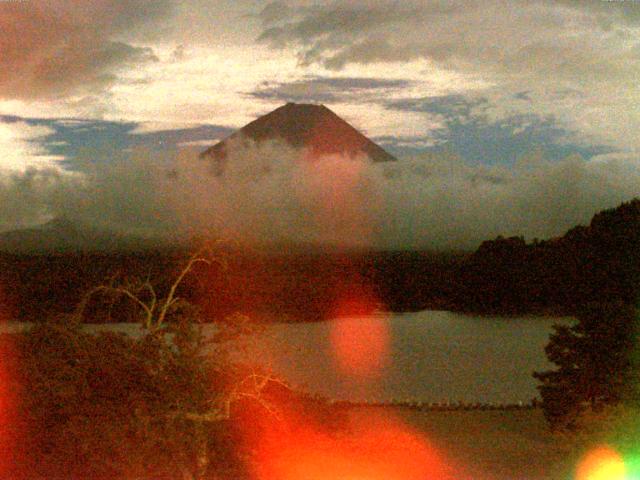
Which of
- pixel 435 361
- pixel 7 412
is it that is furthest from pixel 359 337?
pixel 7 412

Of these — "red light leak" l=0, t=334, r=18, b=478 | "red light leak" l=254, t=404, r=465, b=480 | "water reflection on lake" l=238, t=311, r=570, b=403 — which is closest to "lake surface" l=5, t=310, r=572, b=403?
"water reflection on lake" l=238, t=311, r=570, b=403

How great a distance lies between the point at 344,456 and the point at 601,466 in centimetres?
264

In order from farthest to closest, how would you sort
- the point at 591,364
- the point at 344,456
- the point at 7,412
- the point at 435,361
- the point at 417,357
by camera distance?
the point at 417,357 → the point at 435,361 → the point at 591,364 → the point at 344,456 → the point at 7,412

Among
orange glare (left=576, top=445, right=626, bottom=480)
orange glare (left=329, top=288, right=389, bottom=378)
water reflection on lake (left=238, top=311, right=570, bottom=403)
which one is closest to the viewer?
orange glare (left=576, top=445, right=626, bottom=480)

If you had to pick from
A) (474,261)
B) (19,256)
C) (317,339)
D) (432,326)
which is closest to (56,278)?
(19,256)

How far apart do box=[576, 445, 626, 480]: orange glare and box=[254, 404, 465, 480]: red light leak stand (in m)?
1.30

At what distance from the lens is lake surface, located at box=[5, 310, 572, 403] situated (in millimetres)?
10672

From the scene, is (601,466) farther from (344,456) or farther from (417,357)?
(417,357)

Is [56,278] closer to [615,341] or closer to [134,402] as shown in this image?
[134,402]

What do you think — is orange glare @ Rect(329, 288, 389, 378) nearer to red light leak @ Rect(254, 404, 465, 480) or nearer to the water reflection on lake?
the water reflection on lake

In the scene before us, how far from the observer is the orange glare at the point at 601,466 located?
6.81 meters

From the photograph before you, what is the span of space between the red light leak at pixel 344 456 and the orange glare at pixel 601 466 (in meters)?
1.30

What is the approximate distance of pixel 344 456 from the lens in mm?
7438

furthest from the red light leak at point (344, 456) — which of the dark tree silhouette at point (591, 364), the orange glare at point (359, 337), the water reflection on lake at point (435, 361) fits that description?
the orange glare at point (359, 337)
